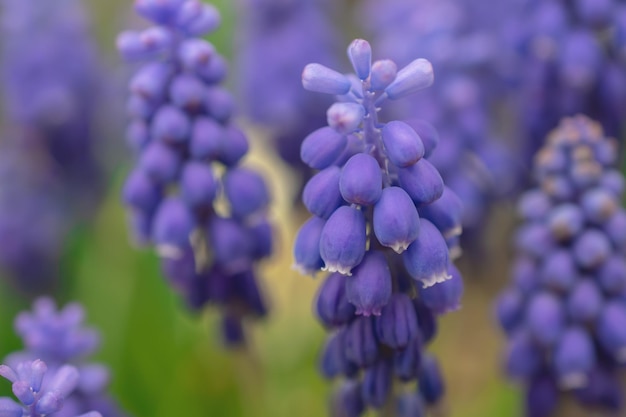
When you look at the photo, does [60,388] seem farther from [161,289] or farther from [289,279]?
[289,279]

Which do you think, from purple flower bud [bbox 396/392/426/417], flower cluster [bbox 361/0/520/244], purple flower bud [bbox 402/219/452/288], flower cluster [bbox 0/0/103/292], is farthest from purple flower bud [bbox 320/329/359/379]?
flower cluster [bbox 0/0/103/292]

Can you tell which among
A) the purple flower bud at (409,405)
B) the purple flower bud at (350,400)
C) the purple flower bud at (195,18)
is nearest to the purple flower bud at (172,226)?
the purple flower bud at (195,18)

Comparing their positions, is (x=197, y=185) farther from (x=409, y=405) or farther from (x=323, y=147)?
(x=409, y=405)

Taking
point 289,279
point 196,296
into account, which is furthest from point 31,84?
point 196,296

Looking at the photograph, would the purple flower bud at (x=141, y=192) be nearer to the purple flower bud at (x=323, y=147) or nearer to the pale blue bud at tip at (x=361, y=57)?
the purple flower bud at (x=323, y=147)

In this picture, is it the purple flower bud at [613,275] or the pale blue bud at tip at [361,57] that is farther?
the purple flower bud at [613,275]

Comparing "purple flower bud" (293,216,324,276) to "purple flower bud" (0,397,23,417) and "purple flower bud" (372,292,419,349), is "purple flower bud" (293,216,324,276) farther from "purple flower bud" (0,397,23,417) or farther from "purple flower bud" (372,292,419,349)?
"purple flower bud" (0,397,23,417)
